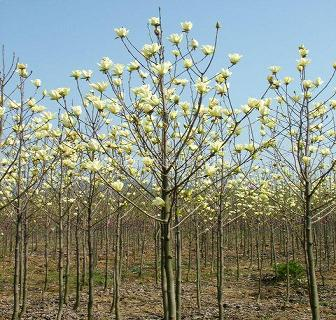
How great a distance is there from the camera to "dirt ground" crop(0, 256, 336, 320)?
37.1 feet

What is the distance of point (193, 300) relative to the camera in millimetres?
13492

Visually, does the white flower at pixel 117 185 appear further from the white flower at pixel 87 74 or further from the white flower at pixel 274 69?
the white flower at pixel 274 69

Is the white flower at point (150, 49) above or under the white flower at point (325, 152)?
above

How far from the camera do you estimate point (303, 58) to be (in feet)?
17.7

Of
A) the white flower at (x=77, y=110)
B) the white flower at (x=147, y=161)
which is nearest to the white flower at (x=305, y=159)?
the white flower at (x=147, y=161)

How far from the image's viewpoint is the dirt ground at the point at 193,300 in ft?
37.1

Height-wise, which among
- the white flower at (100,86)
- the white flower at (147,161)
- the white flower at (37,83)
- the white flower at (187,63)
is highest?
the white flower at (37,83)

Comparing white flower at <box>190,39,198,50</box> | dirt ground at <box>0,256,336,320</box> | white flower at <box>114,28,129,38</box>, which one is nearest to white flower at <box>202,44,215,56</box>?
white flower at <box>190,39,198,50</box>

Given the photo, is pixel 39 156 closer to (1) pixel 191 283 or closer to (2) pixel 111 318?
(2) pixel 111 318

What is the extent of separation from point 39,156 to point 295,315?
880 cm

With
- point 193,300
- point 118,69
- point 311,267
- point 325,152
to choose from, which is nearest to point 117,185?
point 118,69

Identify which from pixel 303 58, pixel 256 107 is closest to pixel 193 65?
pixel 256 107

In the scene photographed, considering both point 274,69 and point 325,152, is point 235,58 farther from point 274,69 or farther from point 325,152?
point 325,152

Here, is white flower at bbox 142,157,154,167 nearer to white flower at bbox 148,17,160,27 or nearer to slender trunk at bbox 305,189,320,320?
white flower at bbox 148,17,160,27
